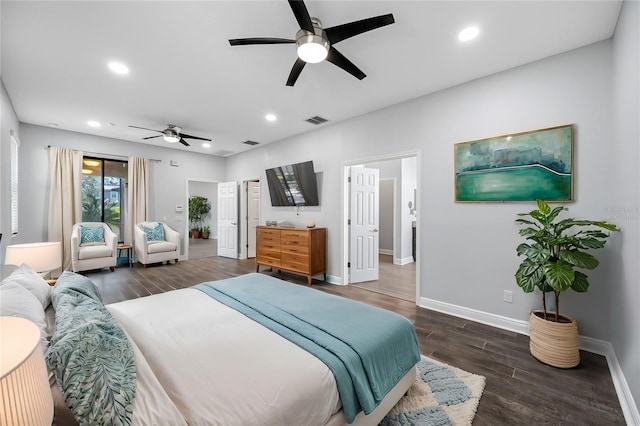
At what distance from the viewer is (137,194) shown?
20.0 feet

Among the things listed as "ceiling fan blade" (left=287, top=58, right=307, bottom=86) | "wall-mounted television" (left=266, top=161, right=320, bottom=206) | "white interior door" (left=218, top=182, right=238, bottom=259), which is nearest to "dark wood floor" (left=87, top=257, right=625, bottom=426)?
"wall-mounted television" (left=266, top=161, right=320, bottom=206)

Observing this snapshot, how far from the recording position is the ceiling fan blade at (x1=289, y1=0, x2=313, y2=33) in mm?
1700

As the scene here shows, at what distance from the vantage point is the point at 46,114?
4.32 meters

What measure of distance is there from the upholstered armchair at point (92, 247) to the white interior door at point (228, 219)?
245 cm

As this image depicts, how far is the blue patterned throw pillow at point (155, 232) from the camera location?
19.6 ft

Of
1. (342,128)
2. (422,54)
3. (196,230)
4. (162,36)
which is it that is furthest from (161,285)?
(196,230)

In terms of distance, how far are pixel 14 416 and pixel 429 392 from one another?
6.90 feet

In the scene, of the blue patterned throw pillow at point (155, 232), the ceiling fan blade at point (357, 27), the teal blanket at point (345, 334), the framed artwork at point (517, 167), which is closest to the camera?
the teal blanket at point (345, 334)

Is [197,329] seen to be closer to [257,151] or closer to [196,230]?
[257,151]

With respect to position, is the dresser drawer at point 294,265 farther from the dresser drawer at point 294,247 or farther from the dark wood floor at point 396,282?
the dark wood floor at point 396,282

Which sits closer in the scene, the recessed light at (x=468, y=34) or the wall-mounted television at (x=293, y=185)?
the recessed light at (x=468, y=34)

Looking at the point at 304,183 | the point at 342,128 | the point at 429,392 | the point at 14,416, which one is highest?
the point at 342,128

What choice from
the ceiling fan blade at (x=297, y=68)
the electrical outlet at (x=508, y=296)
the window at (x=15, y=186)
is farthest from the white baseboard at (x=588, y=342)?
the window at (x=15, y=186)

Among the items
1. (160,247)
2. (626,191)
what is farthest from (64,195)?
(626,191)
